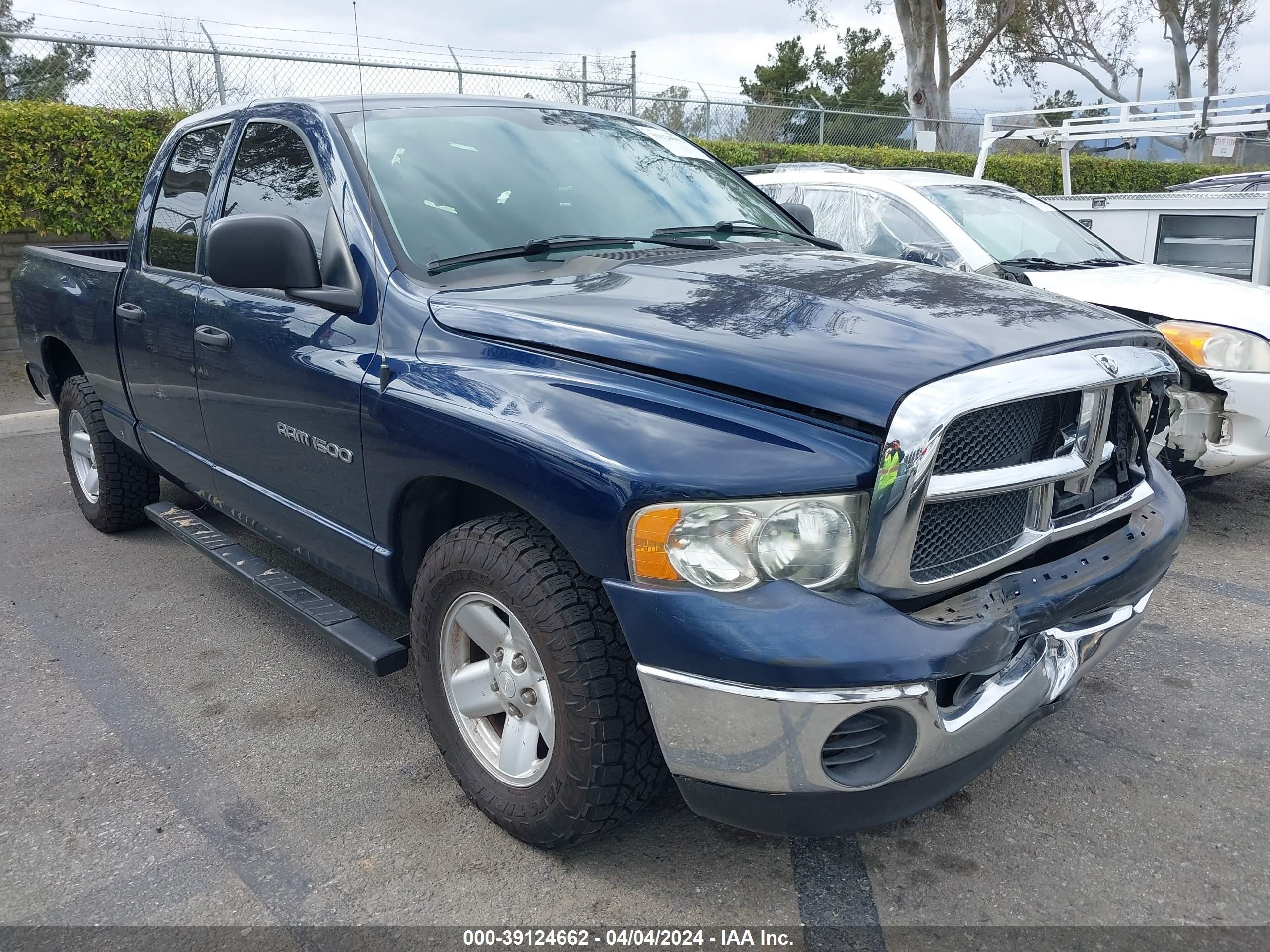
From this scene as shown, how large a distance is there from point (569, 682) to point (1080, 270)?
4.77 metres

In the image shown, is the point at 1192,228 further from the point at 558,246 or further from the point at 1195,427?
the point at 558,246

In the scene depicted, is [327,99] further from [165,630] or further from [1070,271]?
[1070,271]

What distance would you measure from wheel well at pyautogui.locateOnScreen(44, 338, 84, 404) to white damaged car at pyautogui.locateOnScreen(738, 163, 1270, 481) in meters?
4.18

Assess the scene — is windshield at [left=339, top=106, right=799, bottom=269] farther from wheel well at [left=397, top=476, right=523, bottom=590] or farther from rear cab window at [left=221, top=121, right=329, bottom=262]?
wheel well at [left=397, top=476, right=523, bottom=590]

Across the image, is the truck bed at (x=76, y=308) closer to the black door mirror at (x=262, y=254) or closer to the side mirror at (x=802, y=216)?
the black door mirror at (x=262, y=254)

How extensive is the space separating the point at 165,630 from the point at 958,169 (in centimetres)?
1618

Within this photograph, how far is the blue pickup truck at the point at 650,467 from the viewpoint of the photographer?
1994 millimetres

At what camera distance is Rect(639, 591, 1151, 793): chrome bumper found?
1935 millimetres

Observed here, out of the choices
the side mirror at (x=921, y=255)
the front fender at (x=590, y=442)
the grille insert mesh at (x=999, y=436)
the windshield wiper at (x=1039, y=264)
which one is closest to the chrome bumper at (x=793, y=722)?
the front fender at (x=590, y=442)

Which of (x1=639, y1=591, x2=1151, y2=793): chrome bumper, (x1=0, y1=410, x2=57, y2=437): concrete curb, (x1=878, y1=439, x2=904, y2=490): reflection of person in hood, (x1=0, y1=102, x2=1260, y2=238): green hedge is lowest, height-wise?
(x1=0, y1=410, x2=57, y2=437): concrete curb

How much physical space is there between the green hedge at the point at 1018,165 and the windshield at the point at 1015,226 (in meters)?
5.65

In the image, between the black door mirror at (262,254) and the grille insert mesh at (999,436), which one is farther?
the black door mirror at (262,254)

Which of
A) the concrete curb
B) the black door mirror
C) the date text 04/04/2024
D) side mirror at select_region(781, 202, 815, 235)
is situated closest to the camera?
the date text 04/04/2024

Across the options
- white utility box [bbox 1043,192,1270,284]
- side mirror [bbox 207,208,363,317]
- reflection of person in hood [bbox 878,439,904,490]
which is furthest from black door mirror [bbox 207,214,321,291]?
white utility box [bbox 1043,192,1270,284]
